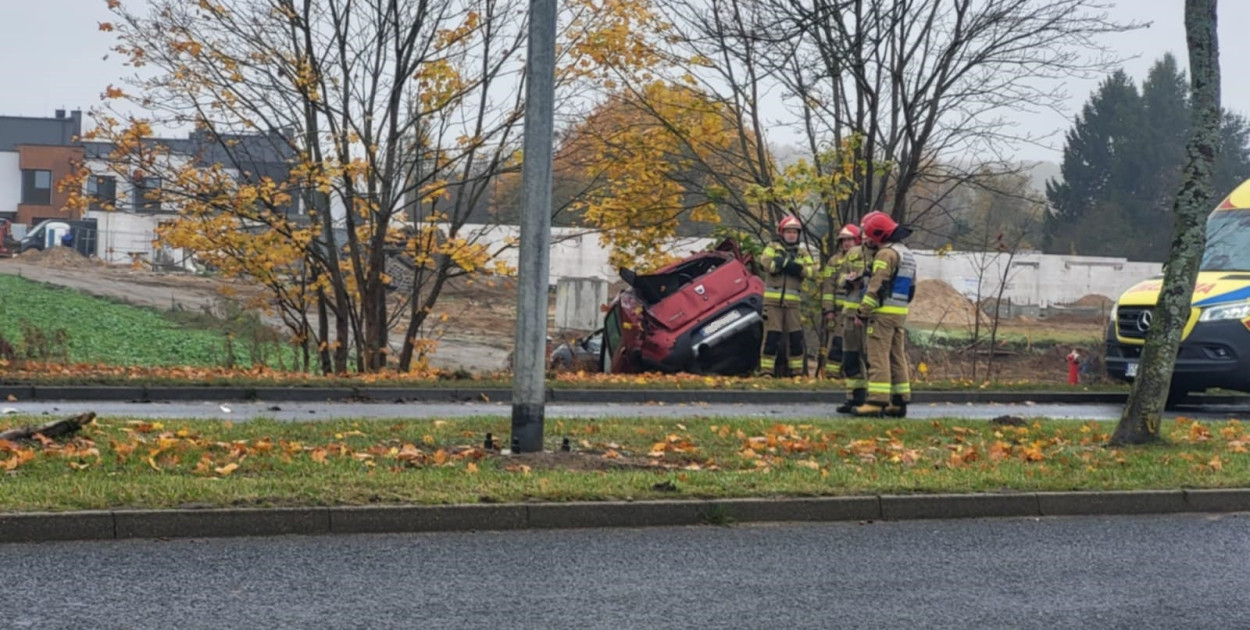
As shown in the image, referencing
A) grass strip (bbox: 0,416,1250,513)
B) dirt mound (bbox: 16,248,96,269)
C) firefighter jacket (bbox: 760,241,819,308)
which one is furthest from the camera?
dirt mound (bbox: 16,248,96,269)

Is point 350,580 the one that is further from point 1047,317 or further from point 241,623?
point 1047,317

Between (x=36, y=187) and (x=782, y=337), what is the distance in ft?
292

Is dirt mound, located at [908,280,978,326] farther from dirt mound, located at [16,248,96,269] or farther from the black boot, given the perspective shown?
the black boot

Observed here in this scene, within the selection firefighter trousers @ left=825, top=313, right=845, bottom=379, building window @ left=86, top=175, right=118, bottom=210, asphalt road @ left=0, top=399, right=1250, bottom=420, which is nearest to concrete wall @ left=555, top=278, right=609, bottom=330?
building window @ left=86, top=175, right=118, bottom=210

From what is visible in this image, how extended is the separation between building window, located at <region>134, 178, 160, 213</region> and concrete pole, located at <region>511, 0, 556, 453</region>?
12.4 m

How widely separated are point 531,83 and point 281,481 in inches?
121

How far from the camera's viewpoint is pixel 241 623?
219 inches

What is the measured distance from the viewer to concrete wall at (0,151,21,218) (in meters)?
96.6

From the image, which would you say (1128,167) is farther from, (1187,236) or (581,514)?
(581,514)

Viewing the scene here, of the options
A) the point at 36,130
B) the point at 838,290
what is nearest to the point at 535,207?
the point at 838,290

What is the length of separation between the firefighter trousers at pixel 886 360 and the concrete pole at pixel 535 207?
494cm

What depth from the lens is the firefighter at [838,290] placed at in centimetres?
1509

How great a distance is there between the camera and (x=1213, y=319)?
640 inches

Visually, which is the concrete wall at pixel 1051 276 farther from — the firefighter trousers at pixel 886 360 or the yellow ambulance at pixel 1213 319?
the firefighter trousers at pixel 886 360
